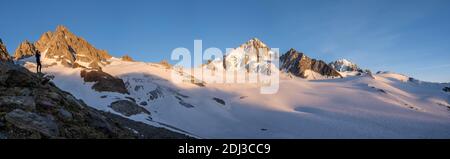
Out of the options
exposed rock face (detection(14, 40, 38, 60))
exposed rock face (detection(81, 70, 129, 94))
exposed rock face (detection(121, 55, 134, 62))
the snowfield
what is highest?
exposed rock face (detection(14, 40, 38, 60))

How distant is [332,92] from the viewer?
13150 centimetres

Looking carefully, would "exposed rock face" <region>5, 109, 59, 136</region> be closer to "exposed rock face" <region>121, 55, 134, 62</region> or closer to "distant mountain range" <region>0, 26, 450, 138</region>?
"distant mountain range" <region>0, 26, 450, 138</region>

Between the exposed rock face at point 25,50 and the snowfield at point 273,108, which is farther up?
the exposed rock face at point 25,50

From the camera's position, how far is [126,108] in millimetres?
73312

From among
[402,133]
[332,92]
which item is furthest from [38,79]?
[332,92]

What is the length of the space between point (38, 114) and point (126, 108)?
189ft

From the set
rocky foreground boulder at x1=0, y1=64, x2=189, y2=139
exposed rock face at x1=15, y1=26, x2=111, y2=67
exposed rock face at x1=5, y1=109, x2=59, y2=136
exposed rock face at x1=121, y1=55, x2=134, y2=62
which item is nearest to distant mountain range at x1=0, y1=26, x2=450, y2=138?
exposed rock face at x1=15, y1=26, x2=111, y2=67

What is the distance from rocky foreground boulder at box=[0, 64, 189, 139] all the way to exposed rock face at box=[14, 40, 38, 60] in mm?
144509

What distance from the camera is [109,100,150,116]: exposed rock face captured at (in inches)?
2813

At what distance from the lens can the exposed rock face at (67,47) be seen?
14038cm

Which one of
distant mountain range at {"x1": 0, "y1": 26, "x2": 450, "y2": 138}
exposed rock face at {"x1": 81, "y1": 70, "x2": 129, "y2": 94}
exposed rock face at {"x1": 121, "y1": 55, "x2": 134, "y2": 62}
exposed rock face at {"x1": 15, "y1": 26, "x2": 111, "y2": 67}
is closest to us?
distant mountain range at {"x1": 0, "y1": 26, "x2": 450, "y2": 138}

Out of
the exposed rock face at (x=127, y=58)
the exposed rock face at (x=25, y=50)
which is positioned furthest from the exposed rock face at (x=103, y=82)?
the exposed rock face at (x=127, y=58)

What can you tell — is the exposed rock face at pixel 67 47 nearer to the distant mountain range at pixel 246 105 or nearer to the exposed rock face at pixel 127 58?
the distant mountain range at pixel 246 105
